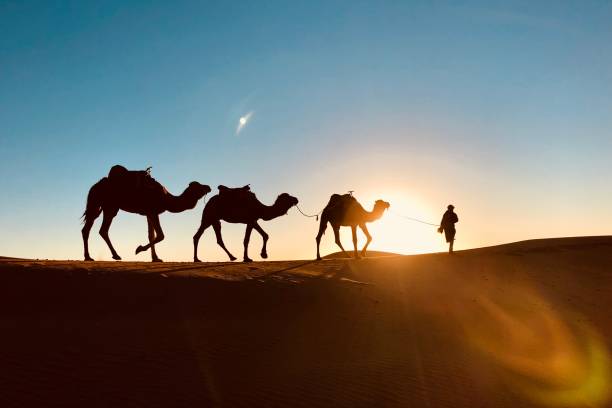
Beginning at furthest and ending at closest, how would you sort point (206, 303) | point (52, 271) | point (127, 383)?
point (52, 271)
point (206, 303)
point (127, 383)

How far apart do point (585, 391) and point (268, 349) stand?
212 inches

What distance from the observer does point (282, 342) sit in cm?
869

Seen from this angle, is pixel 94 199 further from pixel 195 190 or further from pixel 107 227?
pixel 195 190

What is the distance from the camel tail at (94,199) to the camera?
15305 millimetres

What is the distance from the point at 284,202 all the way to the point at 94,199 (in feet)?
21.4

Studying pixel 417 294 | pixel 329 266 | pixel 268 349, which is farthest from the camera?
pixel 329 266

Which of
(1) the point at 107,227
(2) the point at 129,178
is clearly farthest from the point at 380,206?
(1) the point at 107,227

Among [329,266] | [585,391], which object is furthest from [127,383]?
[329,266]

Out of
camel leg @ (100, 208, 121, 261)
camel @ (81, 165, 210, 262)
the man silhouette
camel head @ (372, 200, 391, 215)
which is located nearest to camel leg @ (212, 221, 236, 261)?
camel @ (81, 165, 210, 262)

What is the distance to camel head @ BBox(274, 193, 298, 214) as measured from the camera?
61.5 ft

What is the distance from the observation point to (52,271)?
34.3 feet

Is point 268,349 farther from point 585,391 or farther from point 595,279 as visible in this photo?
point 595,279

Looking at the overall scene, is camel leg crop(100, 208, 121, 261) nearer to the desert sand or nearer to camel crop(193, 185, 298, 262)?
camel crop(193, 185, 298, 262)

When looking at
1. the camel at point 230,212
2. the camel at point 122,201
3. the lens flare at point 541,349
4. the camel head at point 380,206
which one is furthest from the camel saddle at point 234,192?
the lens flare at point 541,349
